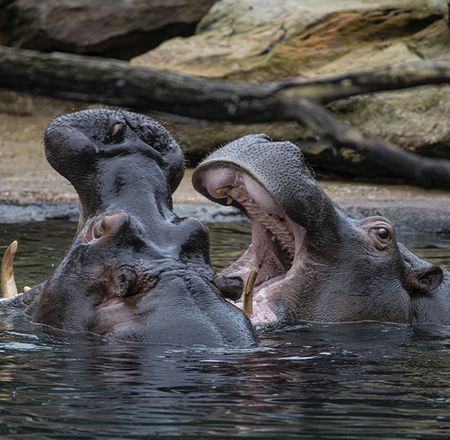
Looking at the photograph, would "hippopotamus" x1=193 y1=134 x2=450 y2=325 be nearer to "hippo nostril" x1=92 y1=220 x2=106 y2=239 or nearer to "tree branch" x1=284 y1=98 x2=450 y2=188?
"hippo nostril" x1=92 y1=220 x2=106 y2=239

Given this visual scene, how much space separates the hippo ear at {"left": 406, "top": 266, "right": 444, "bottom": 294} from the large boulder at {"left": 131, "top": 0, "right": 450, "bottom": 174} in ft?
22.0

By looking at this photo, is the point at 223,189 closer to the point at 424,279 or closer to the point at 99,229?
the point at 424,279

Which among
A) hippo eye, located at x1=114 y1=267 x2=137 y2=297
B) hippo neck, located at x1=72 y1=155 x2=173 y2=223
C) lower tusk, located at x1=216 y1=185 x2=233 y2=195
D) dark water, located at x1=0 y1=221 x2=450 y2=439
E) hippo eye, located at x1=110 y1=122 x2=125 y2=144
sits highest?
hippo eye, located at x1=110 y1=122 x2=125 y2=144

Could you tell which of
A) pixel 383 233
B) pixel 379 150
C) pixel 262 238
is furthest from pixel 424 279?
pixel 379 150

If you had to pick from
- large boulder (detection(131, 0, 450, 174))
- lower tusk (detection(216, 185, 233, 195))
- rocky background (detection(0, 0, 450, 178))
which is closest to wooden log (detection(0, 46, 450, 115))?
rocky background (detection(0, 0, 450, 178))

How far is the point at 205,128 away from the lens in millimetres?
13492

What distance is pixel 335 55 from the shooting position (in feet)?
46.0

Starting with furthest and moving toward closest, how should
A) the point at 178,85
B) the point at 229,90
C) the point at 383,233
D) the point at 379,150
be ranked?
the point at 178,85 < the point at 229,90 < the point at 379,150 < the point at 383,233

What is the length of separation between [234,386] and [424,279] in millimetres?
1979

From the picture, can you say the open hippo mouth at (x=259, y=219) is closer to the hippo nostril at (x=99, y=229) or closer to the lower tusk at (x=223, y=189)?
the lower tusk at (x=223, y=189)

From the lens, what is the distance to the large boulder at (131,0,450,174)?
1300cm

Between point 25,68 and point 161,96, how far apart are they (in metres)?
1.35

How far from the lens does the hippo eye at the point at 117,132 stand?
5.07m

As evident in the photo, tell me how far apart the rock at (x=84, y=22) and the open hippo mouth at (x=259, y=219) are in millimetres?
10196
